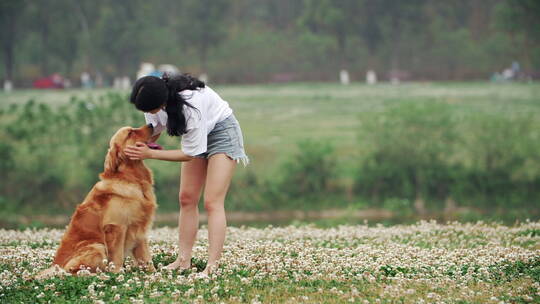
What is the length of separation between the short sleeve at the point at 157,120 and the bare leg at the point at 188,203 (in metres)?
0.54

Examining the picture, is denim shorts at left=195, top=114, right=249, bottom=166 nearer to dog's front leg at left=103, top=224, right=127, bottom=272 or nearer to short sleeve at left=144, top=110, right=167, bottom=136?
short sleeve at left=144, top=110, right=167, bottom=136

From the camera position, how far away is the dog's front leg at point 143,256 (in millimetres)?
8469

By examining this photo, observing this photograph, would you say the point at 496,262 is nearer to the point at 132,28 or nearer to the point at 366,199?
the point at 366,199

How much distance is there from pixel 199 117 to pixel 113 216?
4.66 feet

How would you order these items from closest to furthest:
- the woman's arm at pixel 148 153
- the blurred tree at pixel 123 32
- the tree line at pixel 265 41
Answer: the woman's arm at pixel 148 153, the blurred tree at pixel 123 32, the tree line at pixel 265 41

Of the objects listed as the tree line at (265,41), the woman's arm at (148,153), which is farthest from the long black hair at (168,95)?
the tree line at (265,41)

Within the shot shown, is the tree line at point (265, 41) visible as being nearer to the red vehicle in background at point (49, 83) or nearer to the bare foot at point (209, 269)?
the red vehicle in background at point (49, 83)

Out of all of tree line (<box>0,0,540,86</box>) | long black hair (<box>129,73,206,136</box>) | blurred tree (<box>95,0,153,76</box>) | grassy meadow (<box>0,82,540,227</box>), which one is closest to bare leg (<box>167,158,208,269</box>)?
long black hair (<box>129,73,206,136</box>)

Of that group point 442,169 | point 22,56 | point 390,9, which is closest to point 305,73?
point 390,9

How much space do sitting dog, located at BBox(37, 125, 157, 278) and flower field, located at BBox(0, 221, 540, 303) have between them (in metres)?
0.26

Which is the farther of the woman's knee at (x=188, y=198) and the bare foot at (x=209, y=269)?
the woman's knee at (x=188, y=198)

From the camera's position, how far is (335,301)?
23.5 ft

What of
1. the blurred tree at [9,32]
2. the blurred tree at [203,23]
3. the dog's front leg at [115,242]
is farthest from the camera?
the blurred tree at [203,23]

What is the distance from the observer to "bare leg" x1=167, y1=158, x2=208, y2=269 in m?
8.53
